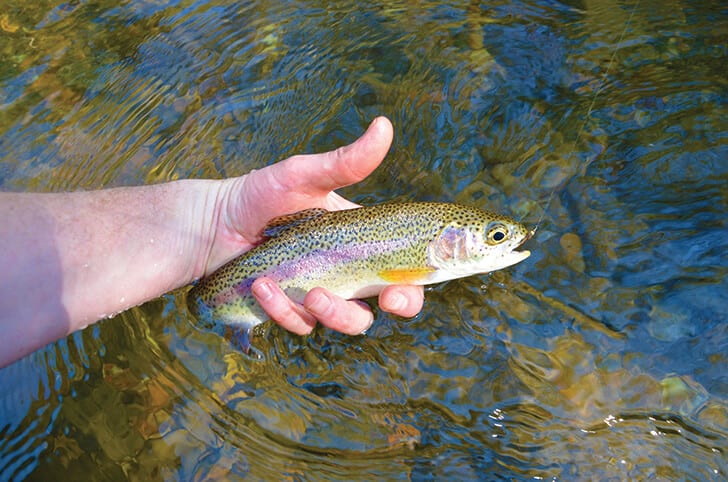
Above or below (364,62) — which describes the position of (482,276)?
below

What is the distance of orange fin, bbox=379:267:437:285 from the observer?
13.0 feet

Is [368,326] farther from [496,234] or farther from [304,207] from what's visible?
[496,234]

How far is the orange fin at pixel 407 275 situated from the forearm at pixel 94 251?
4.04ft

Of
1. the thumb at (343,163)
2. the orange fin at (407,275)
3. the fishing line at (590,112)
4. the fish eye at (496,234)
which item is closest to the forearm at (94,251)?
the thumb at (343,163)

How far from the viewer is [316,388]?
14.3 feet

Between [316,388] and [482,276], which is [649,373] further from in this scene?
[316,388]

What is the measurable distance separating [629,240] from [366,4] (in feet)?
12.7

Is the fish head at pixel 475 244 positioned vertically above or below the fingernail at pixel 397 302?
above

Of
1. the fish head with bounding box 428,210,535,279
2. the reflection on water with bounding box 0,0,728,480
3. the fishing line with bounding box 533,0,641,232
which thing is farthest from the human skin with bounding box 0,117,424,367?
the fishing line with bounding box 533,0,641,232

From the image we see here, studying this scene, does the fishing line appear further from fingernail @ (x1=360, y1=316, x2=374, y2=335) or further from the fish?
fingernail @ (x1=360, y1=316, x2=374, y2=335)

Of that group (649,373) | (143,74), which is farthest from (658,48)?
(143,74)

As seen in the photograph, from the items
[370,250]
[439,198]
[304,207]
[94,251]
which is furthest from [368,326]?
[94,251]

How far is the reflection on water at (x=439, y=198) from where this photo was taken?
Answer: 4031 mm

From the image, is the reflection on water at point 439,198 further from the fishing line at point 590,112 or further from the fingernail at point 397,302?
the fingernail at point 397,302
